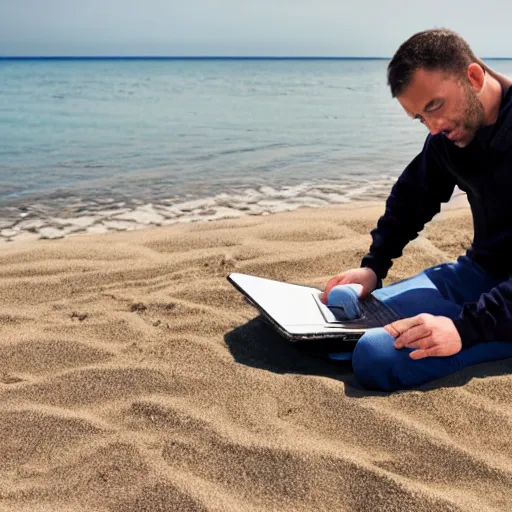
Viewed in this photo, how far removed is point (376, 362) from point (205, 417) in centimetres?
70

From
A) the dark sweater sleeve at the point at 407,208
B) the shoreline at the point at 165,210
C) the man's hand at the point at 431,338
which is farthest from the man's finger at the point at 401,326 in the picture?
the shoreline at the point at 165,210

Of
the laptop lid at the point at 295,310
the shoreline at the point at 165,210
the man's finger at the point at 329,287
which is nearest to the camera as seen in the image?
the laptop lid at the point at 295,310

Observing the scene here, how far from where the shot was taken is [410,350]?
2.63 metres

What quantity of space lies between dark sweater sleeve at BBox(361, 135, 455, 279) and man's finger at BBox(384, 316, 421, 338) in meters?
0.67

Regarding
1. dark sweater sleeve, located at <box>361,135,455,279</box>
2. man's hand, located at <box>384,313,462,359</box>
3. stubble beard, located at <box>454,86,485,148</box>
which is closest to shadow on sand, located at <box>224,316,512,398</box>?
man's hand, located at <box>384,313,462,359</box>

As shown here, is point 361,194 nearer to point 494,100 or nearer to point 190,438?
point 494,100

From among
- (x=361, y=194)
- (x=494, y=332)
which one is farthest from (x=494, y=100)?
(x=361, y=194)

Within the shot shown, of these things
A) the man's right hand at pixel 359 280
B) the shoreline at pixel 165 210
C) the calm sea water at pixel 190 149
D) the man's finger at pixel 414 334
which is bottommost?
the calm sea water at pixel 190 149

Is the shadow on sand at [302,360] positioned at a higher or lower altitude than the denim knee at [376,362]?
lower

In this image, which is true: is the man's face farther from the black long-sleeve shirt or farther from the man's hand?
the man's hand

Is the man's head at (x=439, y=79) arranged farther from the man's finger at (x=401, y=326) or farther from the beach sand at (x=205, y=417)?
the beach sand at (x=205, y=417)

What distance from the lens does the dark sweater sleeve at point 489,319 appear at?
2539 mm

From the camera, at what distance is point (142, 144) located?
10.4 metres

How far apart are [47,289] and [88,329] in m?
0.72
